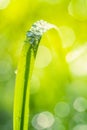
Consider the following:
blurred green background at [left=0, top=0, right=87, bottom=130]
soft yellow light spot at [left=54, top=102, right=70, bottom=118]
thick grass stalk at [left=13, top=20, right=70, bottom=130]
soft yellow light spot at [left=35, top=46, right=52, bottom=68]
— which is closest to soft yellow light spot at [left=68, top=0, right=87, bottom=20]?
blurred green background at [left=0, top=0, right=87, bottom=130]

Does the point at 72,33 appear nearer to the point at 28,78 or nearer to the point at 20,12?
the point at 20,12

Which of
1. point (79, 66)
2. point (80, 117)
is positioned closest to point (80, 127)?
point (80, 117)

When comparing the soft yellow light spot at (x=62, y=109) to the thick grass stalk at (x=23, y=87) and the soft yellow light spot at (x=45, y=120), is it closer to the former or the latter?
the soft yellow light spot at (x=45, y=120)

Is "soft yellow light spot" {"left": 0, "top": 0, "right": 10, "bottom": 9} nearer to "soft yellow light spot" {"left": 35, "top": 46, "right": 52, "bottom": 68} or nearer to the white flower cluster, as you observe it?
"soft yellow light spot" {"left": 35, "top": 46, "right": 52, "bottom": 68}

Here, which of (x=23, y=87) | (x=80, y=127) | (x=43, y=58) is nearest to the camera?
(x=23, y=87)

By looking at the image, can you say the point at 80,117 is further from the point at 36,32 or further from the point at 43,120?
the point at 36,32

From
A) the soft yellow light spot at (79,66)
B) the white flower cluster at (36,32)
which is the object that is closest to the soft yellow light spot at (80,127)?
the soft yellow light spot at (79,66)

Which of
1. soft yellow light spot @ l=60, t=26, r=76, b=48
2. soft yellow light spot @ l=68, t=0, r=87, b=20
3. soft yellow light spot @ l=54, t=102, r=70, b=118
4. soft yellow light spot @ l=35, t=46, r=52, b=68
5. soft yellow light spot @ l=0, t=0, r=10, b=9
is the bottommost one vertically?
soft yellow light spot @ l=54, t=102, r=70, b=118
